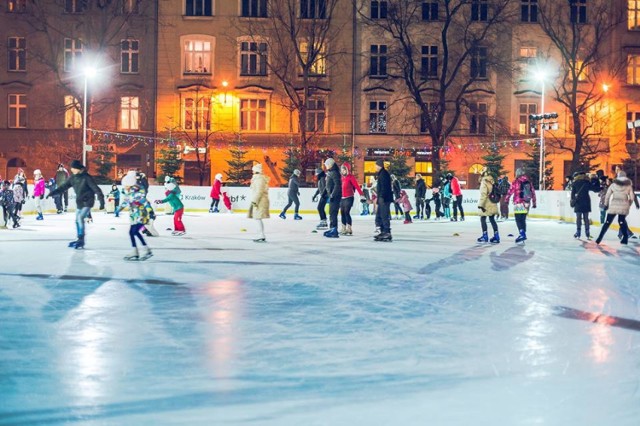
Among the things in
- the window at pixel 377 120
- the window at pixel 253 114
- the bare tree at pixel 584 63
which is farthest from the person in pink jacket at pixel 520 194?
the window at pixel 253 114

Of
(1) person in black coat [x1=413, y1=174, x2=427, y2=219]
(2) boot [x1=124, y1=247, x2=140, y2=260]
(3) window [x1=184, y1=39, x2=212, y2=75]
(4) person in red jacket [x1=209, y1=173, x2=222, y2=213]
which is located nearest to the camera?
(2) boot [x1=124, y1=247, x2=140, y2=260]

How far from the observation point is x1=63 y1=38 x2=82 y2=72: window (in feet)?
157

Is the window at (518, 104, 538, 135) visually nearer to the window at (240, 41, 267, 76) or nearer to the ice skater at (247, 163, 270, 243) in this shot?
the window at (240, 41, 267, 76)

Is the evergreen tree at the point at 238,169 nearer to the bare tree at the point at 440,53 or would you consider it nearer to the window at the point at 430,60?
the bare tree at the point at 440,53

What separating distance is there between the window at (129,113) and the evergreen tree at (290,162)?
29.5ft

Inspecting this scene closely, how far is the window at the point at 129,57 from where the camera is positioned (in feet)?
158

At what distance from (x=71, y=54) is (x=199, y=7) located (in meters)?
7.66

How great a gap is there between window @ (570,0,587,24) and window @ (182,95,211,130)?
69.0 ft

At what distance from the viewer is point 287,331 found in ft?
24.0

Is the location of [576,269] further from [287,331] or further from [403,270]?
[287,331]

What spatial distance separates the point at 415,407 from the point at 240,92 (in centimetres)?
4434

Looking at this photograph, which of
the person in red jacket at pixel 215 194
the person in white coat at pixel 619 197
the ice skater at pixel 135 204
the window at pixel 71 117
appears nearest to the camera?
the ice skater at pixel 135 204

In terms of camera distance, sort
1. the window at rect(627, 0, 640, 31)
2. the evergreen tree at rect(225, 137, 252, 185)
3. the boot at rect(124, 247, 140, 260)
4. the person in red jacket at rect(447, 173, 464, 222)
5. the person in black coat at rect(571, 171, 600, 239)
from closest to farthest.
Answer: the boot at rect(124, 247, 140, 260)
the person in black coat at rect(571, 171, 600, 239)
the person in red jacket at rect(447, 173, 464, 222)
the evergreen tree at rect(225, 137, 252, 185)
the window at rect(627, 0, 640, 31)

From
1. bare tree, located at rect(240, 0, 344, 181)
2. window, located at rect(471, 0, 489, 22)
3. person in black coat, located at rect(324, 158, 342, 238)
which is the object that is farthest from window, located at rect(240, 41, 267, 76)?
person in black coat, located at rect(324, 158, 342, 238)
